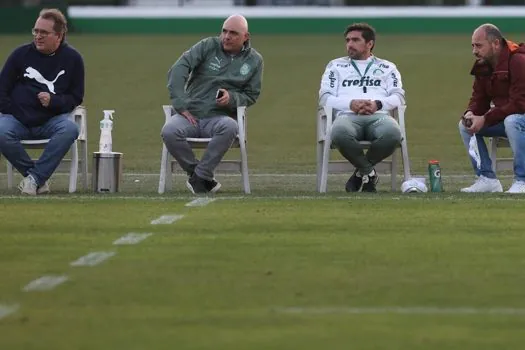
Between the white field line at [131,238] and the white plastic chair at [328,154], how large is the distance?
3.25m

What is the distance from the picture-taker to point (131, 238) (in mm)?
10867

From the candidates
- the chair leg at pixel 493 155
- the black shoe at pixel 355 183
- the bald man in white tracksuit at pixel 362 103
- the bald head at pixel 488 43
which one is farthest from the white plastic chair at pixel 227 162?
the chair leg at pixel 493 155

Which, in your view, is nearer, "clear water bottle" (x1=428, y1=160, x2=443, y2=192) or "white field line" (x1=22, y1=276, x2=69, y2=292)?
"white field line" (x1=22, y1=276, x2=69, y2=292)

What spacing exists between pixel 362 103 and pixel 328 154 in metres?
0.49

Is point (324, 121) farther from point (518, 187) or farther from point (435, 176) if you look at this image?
point (518, 187)

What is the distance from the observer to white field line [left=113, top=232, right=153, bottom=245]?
35.0ft

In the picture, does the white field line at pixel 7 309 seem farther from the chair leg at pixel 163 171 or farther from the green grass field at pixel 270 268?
the chair leg at pixel 163 171

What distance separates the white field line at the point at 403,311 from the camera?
26.8ft

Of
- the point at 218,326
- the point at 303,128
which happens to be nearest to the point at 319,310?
the point at 218,326

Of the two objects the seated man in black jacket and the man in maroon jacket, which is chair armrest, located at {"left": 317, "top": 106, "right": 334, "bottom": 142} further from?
the seated man in black jacket

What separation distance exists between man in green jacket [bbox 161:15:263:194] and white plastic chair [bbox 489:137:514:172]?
2.01 meters

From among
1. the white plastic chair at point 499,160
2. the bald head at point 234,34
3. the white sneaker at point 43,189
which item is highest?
the bald head at point 234,34

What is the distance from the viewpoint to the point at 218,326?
25.8 feet

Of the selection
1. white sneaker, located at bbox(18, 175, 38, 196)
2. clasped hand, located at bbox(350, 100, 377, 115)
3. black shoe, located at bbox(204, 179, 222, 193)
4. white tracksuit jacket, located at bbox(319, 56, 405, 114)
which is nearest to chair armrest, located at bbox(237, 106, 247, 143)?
black shoe, located at bbox(204, 179, 222, 193)
